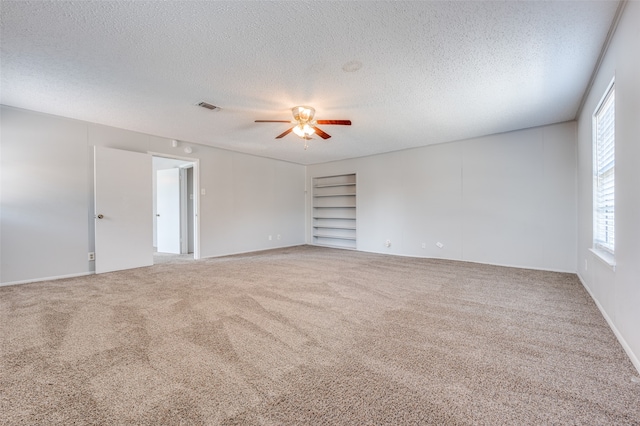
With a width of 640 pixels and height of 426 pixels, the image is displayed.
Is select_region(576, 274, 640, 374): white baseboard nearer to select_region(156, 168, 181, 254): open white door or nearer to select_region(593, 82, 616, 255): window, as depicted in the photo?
select_region(593, 82, 616, 255): window

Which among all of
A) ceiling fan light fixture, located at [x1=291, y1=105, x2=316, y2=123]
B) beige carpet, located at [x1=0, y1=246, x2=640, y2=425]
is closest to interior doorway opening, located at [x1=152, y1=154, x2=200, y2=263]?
beige carpet, located at [x1=0, y1=246, x2=640, y2=425]

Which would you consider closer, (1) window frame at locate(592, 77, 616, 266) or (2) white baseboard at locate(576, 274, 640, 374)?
(2) white baseboard at locate(576, 274, 640, 374)

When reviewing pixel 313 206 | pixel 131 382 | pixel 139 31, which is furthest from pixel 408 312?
pixel 313 206

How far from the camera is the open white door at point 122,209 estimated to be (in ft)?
14.1

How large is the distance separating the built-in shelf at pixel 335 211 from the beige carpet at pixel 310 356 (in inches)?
153

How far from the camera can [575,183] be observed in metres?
4.18

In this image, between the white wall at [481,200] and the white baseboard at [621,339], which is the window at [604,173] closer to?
the white baseboard at [621,339]

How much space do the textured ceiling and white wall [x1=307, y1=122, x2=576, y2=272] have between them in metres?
0.68

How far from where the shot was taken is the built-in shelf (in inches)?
288

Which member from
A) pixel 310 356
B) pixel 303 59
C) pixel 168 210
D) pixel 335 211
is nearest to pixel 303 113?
pixel 303 59

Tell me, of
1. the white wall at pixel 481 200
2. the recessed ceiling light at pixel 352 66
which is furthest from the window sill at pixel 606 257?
the recessed ceiling light at pixel 352 66

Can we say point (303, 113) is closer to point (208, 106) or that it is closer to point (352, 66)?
point (352, 66)

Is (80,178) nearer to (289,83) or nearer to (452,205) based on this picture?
(289,83)

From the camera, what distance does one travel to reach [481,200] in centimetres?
506
